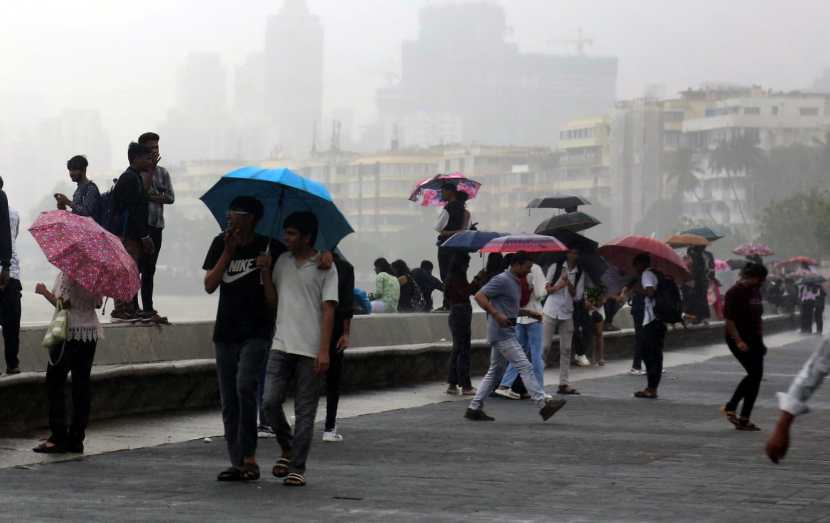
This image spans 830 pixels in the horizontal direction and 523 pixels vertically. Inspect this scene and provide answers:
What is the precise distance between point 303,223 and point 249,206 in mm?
318

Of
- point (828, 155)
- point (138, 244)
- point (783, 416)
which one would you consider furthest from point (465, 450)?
point (828, 155)

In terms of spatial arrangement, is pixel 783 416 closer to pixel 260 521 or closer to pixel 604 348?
pixel 260 521

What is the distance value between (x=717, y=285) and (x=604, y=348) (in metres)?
13.5

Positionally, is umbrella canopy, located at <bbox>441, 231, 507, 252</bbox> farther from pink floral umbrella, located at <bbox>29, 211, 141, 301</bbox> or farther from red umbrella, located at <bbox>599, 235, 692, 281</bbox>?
pink floral umbrella, located at <bbox>29, 211, 141, 301</bbox>

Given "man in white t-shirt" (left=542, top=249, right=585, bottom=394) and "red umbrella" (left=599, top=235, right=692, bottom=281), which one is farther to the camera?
"red umbrella" (left=599, top=235, right=692, bottom=281)

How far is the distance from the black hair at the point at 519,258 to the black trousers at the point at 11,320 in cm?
420

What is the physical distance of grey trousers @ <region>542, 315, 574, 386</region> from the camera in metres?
18.9

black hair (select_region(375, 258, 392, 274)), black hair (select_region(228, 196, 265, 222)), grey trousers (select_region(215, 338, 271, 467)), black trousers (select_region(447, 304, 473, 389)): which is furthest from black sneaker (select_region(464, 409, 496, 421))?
black hair (select_region(375, 258, 392, 274))

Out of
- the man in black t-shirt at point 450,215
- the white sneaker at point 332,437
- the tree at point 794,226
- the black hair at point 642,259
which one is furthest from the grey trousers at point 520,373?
the tree at point 794,226

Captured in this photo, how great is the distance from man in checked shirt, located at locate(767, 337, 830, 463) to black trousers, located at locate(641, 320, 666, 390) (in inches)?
462

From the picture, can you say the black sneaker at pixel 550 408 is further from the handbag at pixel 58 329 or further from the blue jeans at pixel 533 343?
the handbag at pixel 58 329

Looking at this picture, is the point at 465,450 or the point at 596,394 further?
the point at 596,394

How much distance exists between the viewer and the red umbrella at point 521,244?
53.8ft

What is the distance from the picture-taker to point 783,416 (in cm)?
631
